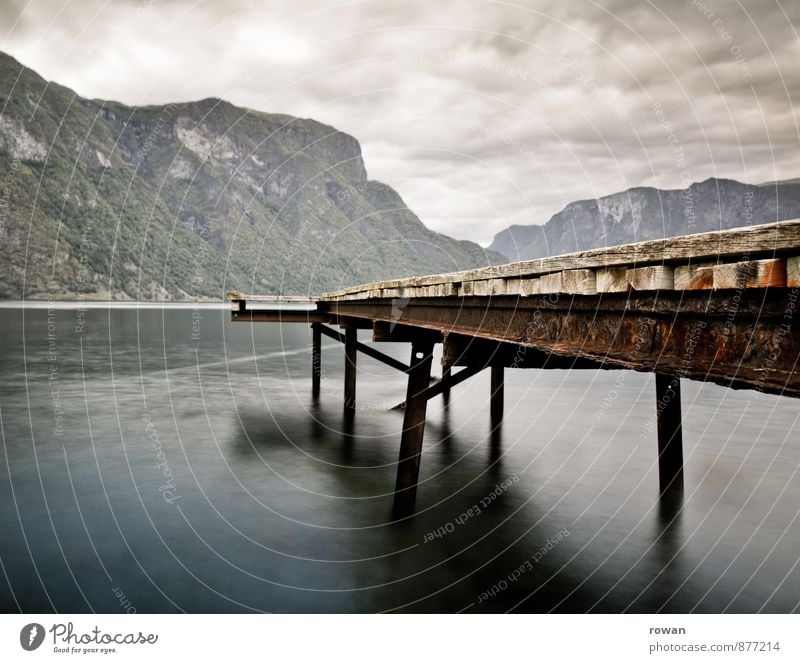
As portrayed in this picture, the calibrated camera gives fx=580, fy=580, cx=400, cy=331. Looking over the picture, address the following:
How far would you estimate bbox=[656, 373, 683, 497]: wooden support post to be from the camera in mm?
11875

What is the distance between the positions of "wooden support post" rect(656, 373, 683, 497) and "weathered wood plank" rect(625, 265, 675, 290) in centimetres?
881

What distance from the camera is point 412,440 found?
10492 millimetres

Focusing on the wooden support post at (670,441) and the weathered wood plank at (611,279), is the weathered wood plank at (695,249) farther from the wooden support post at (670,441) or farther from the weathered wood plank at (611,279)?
the wooden support post at (670,441)

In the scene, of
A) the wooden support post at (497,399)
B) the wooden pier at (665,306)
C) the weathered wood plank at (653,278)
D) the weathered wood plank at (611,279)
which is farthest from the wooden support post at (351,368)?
the weathered wood plank at (653,278)

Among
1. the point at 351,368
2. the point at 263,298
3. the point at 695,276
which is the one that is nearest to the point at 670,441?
the point at 695,276

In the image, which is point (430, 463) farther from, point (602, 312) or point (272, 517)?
point (602, 312)

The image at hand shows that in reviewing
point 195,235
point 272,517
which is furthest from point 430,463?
point 195,235

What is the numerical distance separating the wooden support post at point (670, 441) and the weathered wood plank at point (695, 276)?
29.7ft

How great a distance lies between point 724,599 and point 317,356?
64.8 feet

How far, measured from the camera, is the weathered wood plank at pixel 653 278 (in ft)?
11.9

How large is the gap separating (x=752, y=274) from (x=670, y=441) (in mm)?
10208

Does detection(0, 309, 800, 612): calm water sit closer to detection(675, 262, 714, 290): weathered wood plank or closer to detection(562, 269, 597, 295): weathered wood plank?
detection(562, 269, 597, 295): weathered wood plank

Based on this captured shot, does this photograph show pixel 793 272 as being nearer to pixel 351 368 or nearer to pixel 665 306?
pixel 665 306
